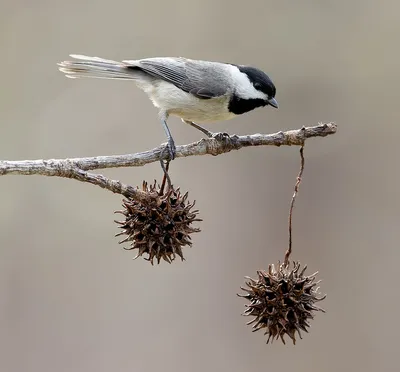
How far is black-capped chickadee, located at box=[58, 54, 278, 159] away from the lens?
414cm

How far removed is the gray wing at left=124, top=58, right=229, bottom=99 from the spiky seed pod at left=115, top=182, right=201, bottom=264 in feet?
4.42

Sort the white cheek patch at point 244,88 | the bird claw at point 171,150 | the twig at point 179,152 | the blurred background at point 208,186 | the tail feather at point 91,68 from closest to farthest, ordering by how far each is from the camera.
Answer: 1. the twig at point 179,152
2. the bird claw at point 171,150
3. the white cheek patch at point 244,88
4. the tail feather at point 91,68
5. the blurred background at point 208,186

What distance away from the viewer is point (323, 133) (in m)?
3.05

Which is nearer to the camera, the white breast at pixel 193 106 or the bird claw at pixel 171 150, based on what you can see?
the bird claw at pixel 171 150

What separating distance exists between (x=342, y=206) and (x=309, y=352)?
1.23 metres

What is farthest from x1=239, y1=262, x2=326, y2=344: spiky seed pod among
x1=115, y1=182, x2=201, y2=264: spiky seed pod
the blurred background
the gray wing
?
the blurred background

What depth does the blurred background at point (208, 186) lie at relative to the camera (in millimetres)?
5984

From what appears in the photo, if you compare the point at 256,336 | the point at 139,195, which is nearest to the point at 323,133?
the point at 139,195

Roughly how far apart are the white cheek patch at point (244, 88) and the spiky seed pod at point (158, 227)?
137 centimetres

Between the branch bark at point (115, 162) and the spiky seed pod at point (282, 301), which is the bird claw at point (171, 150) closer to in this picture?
the branch bark at point (115, 162)

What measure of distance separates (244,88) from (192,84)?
29cm

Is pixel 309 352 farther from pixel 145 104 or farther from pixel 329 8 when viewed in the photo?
pixel 329 8

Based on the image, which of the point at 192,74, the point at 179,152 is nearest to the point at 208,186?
the point at 192,74

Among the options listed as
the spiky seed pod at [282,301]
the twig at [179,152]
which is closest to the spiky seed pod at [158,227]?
the twig at [179,152]
